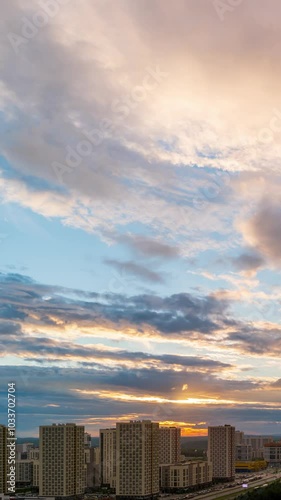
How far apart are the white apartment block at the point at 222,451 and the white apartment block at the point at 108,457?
55.6ft

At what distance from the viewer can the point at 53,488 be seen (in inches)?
2061

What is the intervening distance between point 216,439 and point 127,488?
92.8ft

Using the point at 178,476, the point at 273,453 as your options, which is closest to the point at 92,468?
the point at 178,476

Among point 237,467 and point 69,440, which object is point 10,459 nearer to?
point 69,440

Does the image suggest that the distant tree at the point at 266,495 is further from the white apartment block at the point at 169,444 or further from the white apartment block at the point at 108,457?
the white apartment block at the point at 169,444

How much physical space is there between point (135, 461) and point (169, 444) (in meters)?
26.1

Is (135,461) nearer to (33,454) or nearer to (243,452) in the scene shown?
(33,454)

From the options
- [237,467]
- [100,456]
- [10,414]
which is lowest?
[237,467]

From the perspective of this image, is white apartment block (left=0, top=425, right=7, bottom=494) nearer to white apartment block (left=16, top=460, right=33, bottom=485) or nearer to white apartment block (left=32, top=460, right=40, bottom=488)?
white apartment block (left=32, top=460, right=40, bottom=488)

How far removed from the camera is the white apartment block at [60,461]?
5250 cm

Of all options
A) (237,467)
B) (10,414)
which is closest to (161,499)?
(10,414)

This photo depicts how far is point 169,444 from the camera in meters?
79.8

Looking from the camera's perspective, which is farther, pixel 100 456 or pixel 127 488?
pixel 100 456

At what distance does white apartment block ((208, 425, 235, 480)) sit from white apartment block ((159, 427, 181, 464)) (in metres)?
3.96
